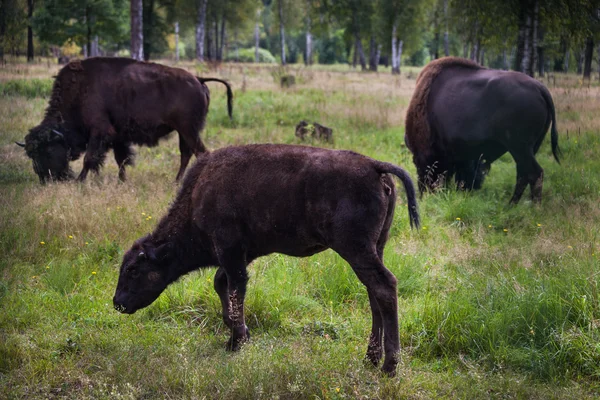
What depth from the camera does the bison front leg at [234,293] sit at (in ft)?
14.8

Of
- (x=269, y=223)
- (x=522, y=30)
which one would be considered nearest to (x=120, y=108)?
(x=269, y=223)

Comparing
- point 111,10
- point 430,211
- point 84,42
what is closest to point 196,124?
point 430,211

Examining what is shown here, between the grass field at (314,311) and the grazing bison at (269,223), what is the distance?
377 millimetres

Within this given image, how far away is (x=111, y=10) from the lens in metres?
29.9

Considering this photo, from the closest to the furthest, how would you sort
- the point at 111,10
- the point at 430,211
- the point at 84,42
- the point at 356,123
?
the point at 430,211 < the point at 356,123 < the point at 111,10 < the point at 84,42

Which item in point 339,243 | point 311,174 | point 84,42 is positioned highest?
point 84,42

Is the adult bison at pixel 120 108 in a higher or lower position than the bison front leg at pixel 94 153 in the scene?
higher

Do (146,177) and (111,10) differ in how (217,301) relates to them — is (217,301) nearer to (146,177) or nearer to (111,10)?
(146,177)

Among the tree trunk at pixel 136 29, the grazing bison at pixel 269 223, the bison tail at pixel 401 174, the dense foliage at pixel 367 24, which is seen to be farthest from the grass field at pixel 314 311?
the tree trunk at pixel 136 29

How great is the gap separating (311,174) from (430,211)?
13.6 ft

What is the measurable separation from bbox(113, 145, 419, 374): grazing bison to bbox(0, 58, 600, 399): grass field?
38 cm

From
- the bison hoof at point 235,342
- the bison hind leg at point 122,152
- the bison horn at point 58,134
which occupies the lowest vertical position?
the bison hoof at point 235,342

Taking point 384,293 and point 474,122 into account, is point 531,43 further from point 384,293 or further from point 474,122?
point 384,293

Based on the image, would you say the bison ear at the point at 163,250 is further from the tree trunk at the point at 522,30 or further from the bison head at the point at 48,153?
the tree trunk at the point at 522,30
